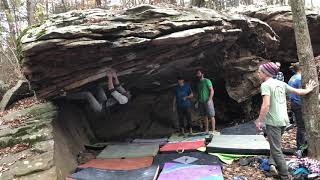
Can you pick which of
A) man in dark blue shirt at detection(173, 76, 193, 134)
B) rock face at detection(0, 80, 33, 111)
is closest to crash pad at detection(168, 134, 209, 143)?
man in dark blue shirt at detection(173, 76, 193, 134)

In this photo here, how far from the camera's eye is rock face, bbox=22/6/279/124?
8.39m

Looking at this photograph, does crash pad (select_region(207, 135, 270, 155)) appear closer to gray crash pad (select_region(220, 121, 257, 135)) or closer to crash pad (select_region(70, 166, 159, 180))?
gray crash pad (select_region(220, 121, 257, 135))

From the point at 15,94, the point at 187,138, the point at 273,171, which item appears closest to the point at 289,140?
the point at 187,138

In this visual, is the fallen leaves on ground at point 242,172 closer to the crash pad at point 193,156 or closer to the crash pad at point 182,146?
the crash pad at point 193,156

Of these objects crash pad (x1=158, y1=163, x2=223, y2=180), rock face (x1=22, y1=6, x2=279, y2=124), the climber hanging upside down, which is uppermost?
rock face (x1=22, y1=6, x2=279, y2=124)

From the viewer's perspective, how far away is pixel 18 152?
8.41 metres

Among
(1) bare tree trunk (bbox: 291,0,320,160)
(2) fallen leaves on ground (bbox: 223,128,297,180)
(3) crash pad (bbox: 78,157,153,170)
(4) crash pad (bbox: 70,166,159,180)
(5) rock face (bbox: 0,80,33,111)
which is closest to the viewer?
(2) fallen leaves on ground (bbox: 223,128,297,180)

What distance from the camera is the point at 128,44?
8.77 meters

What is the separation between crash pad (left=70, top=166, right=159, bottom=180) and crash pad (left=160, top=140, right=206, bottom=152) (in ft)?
5.16

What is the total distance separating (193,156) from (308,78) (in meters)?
3.32

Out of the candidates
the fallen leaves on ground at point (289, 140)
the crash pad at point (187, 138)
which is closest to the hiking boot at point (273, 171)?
the fallen leaves on ground at point (289, 140)

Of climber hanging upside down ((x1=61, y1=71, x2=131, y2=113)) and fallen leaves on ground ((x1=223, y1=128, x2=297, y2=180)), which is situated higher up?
climber hanging upside down ((x1=61, y1=71, x2=131, y2=113))

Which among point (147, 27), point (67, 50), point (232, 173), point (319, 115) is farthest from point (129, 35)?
point (319, 115)

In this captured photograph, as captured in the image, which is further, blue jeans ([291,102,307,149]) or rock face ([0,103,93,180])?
blue jeans ([291,102,307,149])
